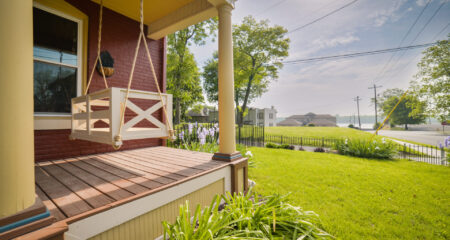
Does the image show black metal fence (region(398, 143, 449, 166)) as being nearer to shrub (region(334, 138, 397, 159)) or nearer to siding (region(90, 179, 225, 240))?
shrub (region(334, 138, 397, 159))

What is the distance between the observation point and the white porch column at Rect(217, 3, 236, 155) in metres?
3.06

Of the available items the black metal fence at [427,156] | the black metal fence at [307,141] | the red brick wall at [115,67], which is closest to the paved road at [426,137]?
the black metal fence at [427,156]

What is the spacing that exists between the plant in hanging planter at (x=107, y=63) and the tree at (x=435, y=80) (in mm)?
24985

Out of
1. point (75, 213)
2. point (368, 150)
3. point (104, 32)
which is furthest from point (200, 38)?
point (75, 213)

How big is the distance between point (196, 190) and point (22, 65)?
2.10 metres

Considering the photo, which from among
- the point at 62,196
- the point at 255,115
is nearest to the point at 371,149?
the point at 62,196

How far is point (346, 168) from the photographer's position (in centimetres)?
574

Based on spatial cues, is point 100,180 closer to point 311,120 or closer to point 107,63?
point 107,63

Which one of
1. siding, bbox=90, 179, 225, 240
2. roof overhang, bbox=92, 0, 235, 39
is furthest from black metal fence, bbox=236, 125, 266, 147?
siding, bbox=90, 179, 225, 240

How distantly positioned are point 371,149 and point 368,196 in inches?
213

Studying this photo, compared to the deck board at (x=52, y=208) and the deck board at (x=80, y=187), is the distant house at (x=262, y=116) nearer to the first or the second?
the deck board at (x=80, y=187)

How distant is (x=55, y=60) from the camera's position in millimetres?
3297

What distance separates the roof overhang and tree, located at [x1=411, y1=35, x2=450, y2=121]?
23011 mm

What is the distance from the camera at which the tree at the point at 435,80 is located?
51.0 feet
